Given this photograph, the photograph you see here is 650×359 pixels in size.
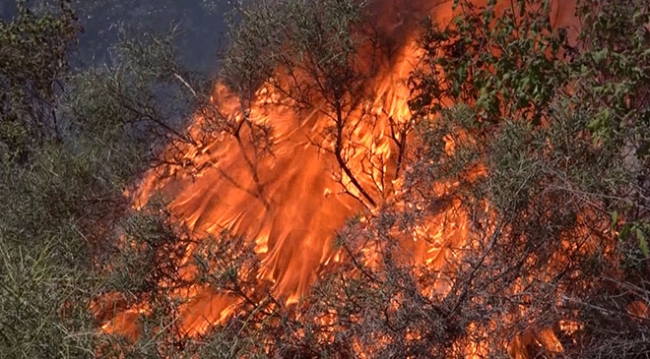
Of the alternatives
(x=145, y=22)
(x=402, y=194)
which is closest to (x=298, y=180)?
(x=402, y=194)

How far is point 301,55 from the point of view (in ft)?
23.8

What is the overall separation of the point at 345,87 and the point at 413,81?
26.2 inches

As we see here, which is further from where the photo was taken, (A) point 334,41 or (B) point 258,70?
(B) point 258,70

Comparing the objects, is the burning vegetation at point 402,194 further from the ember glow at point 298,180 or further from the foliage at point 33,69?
the foliage at point 33,69

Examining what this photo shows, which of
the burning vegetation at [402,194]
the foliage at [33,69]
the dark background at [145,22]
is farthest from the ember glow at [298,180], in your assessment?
the foliage at [33,69]

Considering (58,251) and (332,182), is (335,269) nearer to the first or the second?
(332,182)

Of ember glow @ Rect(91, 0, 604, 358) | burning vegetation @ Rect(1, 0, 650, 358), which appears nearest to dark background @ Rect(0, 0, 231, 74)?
ember glow @ Rect(91, 0, 604, 358)

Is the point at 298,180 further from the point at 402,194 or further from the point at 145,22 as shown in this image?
the point at 145,22

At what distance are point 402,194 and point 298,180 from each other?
4.37ft

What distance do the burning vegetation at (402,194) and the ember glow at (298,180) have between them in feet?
0.07

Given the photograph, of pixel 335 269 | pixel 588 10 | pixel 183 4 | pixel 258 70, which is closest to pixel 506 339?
pixel 335 269

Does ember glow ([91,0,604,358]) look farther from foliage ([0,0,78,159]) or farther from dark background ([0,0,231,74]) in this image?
foliage ([0,0,78,159])

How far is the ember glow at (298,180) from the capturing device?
6.46 m

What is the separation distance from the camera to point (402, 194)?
670cm
